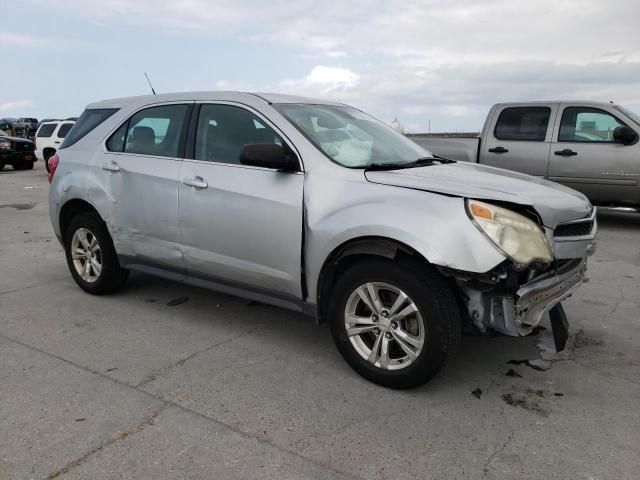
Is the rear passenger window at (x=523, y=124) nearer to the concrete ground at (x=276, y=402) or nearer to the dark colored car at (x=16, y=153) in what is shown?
the concrete ground at (x=276, y=402)

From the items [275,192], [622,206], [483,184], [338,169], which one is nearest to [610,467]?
[483,184]

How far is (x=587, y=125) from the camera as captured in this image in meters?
8.53

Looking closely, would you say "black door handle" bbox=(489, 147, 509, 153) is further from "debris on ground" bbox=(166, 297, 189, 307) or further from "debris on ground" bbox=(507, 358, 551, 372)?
"debris on ground" bbox=(166, 297, 189, 307)

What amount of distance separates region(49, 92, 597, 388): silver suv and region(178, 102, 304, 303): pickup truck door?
10 millimetres

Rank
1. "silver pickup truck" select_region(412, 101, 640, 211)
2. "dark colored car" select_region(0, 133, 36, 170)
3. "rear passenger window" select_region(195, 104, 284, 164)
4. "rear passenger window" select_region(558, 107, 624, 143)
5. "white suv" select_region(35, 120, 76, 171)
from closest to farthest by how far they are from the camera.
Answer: "rear passenger window" select_region(195, 104, 284, 164), "silver pickup truck" select_region(412, 101, 640, 211), "rear passenger window" select_region(558, 107, 624, 143), "dark colored car" select_region(0, 133, 36, 170), "white suv" select_region(35, 120, 76, 171)

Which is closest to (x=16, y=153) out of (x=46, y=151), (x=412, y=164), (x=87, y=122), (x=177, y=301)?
(x=46, y=151)

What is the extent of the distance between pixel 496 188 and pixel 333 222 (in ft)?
3.19

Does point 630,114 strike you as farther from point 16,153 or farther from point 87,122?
point 16,153

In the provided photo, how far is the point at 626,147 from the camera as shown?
8.20m

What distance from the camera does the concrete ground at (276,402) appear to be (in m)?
2.55

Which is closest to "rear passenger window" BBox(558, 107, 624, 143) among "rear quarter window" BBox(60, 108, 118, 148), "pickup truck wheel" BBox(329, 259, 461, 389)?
"pickup truck wheel" BBox(329, 259, 461, 389)

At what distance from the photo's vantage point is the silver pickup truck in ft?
27.0

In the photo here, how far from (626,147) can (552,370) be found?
6032 mm

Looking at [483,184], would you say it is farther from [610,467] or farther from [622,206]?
[622,206]
